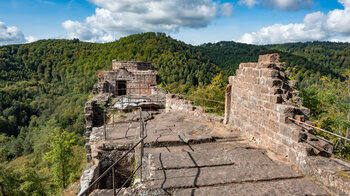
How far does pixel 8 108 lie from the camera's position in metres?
67.0

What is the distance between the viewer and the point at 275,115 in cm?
540

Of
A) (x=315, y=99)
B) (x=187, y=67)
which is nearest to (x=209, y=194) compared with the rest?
(x=315, y=99)

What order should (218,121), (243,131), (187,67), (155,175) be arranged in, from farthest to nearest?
(187,67), (218,121), (243,131), (155,175)

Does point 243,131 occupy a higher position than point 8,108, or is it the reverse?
point 243,131

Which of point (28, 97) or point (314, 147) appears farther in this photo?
point (28, 97)

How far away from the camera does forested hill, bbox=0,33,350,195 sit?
49.1 metres

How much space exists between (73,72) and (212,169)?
84379 mm

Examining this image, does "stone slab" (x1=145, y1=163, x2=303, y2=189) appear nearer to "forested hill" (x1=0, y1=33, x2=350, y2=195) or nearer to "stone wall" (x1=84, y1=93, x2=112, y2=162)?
"stone wall" (x1=84, y1=93, x2=112, y2=162)

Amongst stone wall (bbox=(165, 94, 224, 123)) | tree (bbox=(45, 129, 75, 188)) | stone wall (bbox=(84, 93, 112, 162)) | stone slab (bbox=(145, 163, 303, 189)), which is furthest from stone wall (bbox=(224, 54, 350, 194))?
tree (bbox=(45, 129, 75, 188))

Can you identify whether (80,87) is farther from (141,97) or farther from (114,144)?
(114,144)

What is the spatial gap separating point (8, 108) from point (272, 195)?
274 feet

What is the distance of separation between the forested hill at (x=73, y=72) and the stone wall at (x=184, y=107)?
15381 millimetres

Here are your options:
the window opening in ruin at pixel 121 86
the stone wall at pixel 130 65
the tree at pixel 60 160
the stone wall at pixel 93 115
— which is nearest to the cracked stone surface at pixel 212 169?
the stone wall at pixel 93 115

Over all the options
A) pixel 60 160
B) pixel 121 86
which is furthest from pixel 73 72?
pixel 60 160
